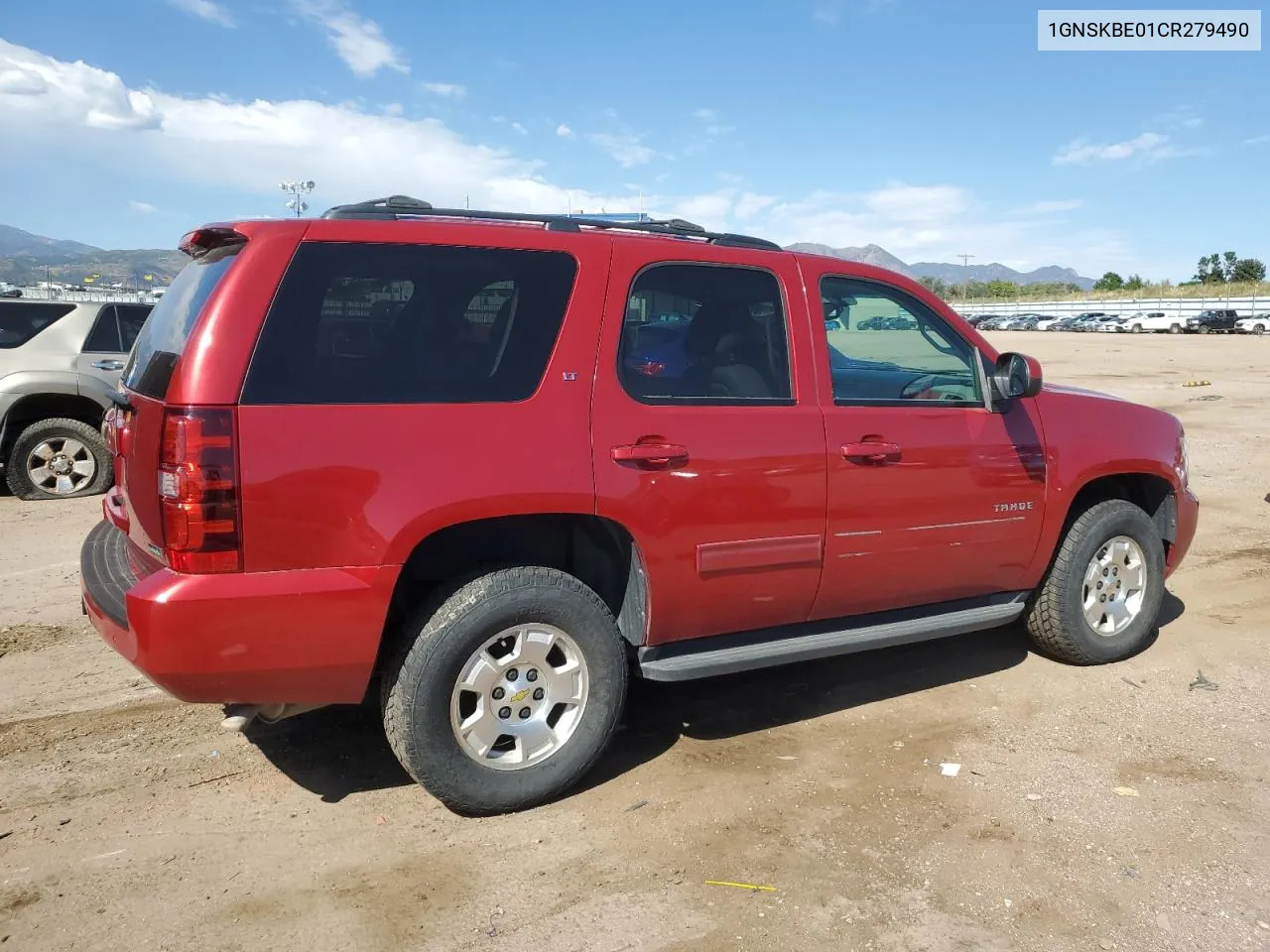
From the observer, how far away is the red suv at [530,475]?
112 inches

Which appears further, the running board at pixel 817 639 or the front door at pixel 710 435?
the running board at pixel 817 639

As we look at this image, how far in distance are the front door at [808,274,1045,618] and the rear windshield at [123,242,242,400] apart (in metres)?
2.20

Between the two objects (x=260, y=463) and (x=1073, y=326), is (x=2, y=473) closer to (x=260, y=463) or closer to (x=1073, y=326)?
(x=260, y=463)

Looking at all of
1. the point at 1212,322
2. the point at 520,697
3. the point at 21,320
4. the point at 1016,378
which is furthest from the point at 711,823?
the point at 1212,322

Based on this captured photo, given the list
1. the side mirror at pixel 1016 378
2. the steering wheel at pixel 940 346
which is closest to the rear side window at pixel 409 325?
the steering wheel at pixel 940 346

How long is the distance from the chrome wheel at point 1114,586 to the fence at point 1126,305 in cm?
3114

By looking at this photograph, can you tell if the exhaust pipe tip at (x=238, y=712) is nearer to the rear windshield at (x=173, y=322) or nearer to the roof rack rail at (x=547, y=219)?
the rear windshield at (x=173, y=322)

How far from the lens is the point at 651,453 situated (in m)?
3.32

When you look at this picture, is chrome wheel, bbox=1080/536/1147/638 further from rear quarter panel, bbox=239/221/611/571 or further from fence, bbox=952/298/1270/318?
fence, bbox=952/298/1270/318

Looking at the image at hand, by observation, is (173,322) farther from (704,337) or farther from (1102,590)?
(1102,590)

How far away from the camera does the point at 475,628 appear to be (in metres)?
3.10

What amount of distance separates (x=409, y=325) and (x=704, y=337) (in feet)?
3.75

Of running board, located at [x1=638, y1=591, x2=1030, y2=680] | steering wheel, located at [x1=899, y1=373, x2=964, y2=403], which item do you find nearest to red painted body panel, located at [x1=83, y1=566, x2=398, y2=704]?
running board, located at [x1=638, y1=591, x2=1030, y2=680]

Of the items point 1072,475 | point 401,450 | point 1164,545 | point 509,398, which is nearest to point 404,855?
point 401,450
